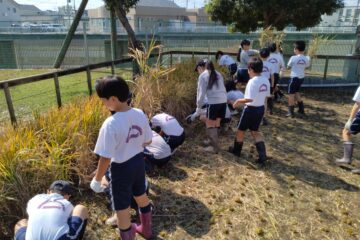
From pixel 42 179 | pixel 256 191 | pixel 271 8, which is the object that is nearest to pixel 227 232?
pixel 256 191

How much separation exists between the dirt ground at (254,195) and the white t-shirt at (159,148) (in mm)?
276

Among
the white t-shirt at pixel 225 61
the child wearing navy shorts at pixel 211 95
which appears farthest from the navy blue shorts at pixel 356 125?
the white t-shirt at pixel 225 61

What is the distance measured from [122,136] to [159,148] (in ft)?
5.10

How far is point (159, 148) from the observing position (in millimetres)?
3752

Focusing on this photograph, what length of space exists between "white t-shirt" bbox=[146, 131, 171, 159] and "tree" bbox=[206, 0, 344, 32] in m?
6.87

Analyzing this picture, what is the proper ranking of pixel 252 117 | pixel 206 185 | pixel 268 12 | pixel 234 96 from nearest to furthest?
1. pixel 206 185
2. pixel 252 117
3. pixel 234 96
4. pixel 268 12

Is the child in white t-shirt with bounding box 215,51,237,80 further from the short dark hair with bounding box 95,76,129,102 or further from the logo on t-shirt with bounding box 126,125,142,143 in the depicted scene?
the short dark hair with bounding box 95,76,129,102

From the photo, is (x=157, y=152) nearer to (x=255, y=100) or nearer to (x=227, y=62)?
(x=255, y=100)

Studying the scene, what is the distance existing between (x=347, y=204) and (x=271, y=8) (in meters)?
7.27

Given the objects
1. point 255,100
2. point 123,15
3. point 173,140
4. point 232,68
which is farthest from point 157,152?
point 123,15

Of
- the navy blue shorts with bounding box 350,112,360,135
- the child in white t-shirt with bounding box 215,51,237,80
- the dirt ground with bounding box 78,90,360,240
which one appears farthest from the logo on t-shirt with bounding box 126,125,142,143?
the child in white t-shirt with bounding box 215,51,237,80

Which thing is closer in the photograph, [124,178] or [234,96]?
[124,178]

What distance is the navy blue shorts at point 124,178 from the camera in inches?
92.1

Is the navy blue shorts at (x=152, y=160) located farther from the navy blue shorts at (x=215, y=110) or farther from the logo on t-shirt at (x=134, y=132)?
the logo on t-shirt at (x=134, y=132)
